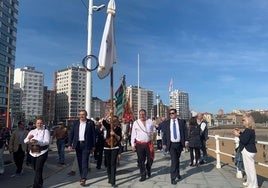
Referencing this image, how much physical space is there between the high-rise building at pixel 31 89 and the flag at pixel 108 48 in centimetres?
12541

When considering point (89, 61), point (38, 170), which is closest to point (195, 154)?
point (89, 61)

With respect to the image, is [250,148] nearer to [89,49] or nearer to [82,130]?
[82,130]

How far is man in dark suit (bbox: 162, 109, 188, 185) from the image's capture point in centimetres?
831

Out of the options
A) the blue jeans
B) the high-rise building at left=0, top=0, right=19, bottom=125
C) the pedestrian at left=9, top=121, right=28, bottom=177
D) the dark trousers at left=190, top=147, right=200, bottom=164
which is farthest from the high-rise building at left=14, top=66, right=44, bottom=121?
the dark trousers at left=190, top=147, right=200, bottom=164

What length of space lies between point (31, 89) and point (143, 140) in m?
132

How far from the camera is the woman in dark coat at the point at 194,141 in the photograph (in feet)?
37.6

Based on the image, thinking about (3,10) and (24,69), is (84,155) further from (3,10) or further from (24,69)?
(24,69)

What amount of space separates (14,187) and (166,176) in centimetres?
413

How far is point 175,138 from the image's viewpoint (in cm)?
839

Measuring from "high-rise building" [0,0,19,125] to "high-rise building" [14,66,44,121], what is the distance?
33.7m

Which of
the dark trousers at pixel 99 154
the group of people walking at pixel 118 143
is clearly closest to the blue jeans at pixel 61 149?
the dark trousers at pixel 99 154

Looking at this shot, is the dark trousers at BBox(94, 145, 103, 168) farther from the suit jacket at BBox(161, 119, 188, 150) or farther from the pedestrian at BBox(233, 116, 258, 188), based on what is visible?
the pedestrian at BBox(233, 116, 258, 188)

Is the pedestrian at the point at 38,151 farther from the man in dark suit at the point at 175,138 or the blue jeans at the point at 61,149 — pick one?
the blue jeans at the point at 61,149

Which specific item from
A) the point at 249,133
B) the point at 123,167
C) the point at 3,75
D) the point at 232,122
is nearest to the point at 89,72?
the point at 123,167
